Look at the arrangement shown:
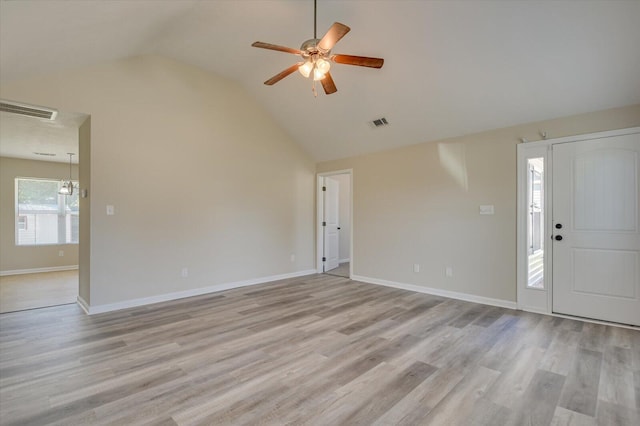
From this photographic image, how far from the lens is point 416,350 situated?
9.12ft

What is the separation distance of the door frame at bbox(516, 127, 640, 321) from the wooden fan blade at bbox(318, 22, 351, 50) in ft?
9.90

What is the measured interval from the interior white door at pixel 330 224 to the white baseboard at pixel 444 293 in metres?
1.13

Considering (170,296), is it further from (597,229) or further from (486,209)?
(597,229)

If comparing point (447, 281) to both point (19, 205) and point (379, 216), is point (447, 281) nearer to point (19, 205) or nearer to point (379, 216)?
point (379, 216)

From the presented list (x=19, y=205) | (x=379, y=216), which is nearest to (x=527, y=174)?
(x=379, y=216)

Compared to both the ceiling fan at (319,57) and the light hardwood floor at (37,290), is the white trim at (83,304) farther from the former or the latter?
the ceiling fan at (319,57)

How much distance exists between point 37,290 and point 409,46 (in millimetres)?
6973

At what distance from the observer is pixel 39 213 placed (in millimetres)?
7145

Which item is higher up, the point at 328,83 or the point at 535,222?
the point at 328,83

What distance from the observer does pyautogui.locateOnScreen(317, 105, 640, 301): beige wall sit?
403 centimetres

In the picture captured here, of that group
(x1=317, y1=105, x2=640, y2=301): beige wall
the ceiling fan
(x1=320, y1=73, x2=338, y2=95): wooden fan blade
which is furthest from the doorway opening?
(x1=317, y1=105, x2=640, y2=301): beige wall

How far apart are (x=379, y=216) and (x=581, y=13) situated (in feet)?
12.0

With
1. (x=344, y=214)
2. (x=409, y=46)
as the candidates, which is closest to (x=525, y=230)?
(x=409, y=46)

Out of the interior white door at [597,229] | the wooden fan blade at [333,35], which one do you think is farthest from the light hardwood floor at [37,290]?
the interior white door at [597,229]
